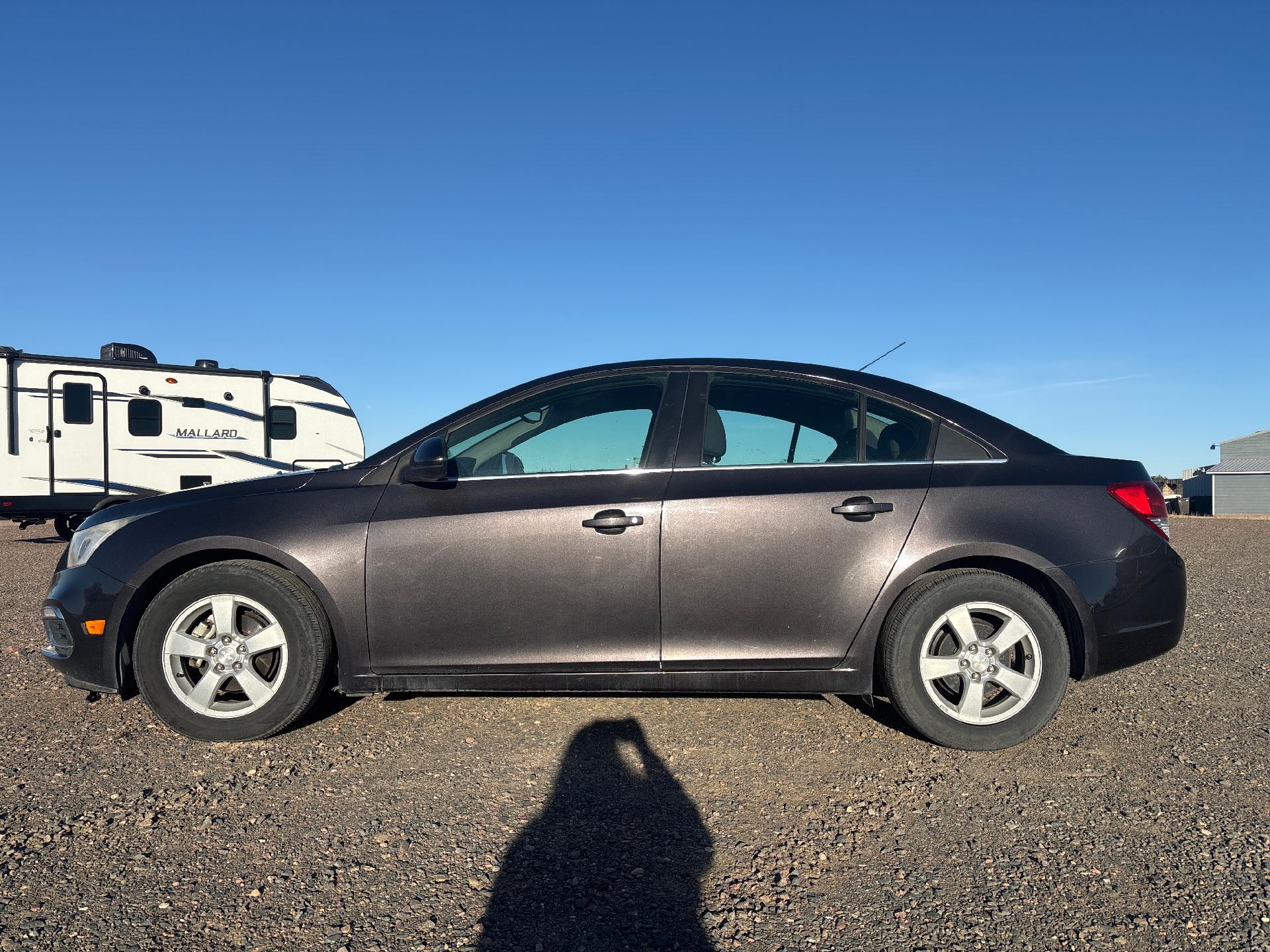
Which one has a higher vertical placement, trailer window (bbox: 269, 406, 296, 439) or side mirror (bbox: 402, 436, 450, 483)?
trailer window (bbox: 269, 406, 296, 439)

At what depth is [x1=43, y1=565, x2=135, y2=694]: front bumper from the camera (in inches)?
134

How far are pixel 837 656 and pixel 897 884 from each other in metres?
1.15

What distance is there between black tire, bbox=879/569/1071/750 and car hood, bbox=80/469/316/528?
2654 mm

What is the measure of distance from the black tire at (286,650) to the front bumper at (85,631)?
11 centimetres

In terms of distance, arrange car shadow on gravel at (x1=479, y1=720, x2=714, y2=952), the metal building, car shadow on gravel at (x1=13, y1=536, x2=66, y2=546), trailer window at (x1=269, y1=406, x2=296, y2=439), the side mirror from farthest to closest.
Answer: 1. the metal building
2. car shadow on gravel at (x1=13, y1=536, x2=66, y2=546)
3. trailer window at (x1=269, y1=406, x2=296, y2=439)
4. the side mirror
5. car shadow on gravel at (x1=479, y1=720, x2=714, y2=952)

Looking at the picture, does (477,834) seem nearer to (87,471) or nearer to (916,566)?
(916,566)

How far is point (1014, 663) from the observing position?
338 centimetres

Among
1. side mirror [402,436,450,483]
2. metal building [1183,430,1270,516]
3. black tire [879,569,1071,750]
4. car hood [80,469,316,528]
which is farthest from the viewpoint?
metal building [1183,430,1270,516]

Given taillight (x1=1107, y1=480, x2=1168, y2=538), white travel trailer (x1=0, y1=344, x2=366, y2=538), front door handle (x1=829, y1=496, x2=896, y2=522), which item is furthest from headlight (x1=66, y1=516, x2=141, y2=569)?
white travel trailer (x1=0, y1=344, x2=366, y2=538)

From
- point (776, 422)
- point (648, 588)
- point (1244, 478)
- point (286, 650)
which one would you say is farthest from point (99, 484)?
point (1244, 478)

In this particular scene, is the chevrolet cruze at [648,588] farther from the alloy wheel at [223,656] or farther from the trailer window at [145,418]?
the trailer window at [145,418]

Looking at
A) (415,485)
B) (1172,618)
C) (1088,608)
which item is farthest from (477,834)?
(1172,618)

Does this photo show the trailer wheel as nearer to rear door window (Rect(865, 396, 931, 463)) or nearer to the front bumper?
the front bumper

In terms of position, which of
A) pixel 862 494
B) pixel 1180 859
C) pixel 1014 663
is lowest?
pixel 1180 859
